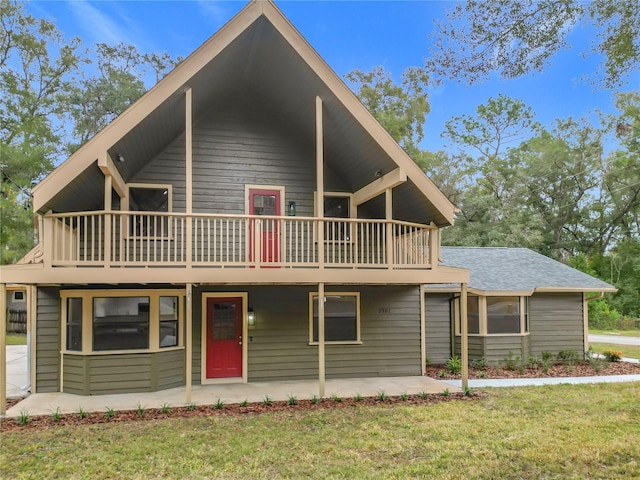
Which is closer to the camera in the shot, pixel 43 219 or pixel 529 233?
pixel 43 219

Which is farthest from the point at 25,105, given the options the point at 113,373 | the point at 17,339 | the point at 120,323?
the point at 113,373

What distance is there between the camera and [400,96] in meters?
27.0

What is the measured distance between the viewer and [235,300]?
35.2ft

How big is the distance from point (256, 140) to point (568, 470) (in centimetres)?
872

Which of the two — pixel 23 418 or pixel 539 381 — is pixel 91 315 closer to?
pixel 23 418

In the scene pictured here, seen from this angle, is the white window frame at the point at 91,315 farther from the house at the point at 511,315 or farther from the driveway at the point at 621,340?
the driveway at the point at 621,340

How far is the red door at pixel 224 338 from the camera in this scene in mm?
10445

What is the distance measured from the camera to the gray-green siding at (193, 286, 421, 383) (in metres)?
10.7

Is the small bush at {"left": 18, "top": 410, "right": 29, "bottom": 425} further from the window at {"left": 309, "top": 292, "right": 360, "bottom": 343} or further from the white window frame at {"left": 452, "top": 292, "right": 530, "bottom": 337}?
the white window frame at {"left": 452, "top": 292, "right": 530, "bottom": 337}

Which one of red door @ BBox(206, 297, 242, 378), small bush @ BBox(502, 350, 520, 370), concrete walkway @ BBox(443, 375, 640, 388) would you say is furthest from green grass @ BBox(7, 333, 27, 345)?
small bush @ BBox(502, 350, 520, 370)

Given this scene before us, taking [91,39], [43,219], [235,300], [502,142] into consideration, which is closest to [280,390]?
[235,300]

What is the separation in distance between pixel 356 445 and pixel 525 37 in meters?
6.83

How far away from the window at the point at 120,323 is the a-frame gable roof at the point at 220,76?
8.19 feet

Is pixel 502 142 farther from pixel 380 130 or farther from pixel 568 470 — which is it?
pixel 568 470
